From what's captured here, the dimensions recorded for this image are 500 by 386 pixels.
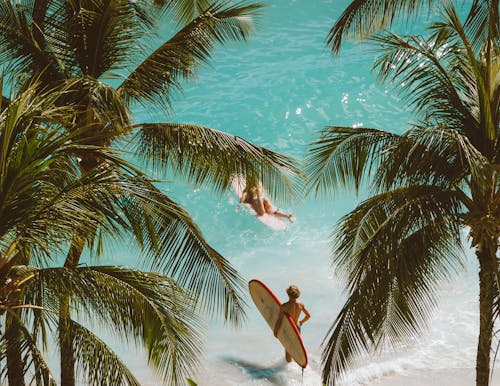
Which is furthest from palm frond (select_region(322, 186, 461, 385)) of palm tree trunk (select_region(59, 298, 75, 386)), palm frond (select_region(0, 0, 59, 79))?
palm frond (select_region(0, 0, 59, 79))

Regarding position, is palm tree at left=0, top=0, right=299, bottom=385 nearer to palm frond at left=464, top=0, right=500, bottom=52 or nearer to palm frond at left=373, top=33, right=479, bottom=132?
palm frond at left=373, top=33, right=479, bottom=132

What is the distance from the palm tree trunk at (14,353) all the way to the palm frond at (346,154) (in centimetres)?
316

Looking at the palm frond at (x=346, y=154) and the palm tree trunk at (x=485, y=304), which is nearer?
the palm tree trunk at (x=485, y=304)

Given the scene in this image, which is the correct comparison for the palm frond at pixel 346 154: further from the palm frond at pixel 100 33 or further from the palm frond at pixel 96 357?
the palm frond at pixel 96 357

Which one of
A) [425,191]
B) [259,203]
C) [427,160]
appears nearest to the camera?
[427,160]

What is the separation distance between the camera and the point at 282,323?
29.9ft

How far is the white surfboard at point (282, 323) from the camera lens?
339 inches

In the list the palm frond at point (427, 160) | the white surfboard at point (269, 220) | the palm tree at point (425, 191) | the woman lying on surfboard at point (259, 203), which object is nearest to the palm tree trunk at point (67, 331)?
the palm tree at point (425, 191)

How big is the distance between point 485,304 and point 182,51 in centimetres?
429

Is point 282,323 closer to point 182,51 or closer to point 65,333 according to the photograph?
point 182,51

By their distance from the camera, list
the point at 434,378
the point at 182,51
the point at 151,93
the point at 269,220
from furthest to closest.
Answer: the point at 269,220, the point at 434,378, the point at 151,93, the point at 182,51

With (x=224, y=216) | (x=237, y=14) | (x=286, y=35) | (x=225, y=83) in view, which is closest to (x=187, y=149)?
(x=237, y=14)

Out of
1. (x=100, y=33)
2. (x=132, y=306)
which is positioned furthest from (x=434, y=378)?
(x=100, y=33)

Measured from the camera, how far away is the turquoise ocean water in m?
11.2
